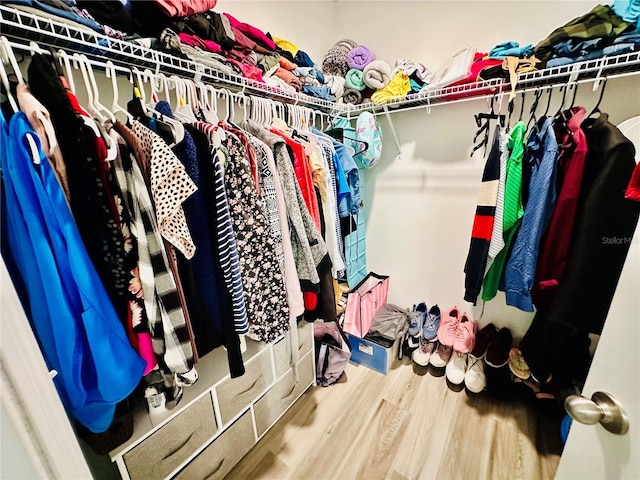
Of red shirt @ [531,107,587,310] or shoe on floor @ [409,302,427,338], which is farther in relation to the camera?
shoe on floor @ [409,302,427,338]

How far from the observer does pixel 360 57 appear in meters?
1.60

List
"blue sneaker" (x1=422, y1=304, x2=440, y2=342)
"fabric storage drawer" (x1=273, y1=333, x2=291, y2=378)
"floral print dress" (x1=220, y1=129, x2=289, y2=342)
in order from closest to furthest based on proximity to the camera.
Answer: "floral print dress" (x1=220, y1=129, x2=289, y2=342) → "fabric storage drawer" (x1=273, y1=333, x2=291, y2=378) → "blue sneaker" (x1=422, y1=304, x2=440, y2=342)

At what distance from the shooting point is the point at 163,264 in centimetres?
64

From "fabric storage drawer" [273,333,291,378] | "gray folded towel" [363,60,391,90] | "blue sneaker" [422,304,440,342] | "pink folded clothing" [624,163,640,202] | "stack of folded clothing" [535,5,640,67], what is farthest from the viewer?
"blue sneaker" [422,304,440,342]

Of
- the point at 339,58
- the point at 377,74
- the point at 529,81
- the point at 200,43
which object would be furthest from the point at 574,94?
the point at 200,43

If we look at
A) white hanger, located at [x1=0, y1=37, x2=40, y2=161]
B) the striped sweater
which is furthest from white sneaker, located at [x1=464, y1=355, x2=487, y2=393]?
white hanger, located at [x1=0, y1=37, x2=40, y2=161]

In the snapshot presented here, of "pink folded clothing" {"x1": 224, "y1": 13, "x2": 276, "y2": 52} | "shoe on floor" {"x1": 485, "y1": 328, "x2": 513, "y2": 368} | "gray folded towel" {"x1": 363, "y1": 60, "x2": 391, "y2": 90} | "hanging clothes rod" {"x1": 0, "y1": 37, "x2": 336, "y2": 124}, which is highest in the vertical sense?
"pink folded clothing" {"x1": 224, "y1": 13, "x2": 276, "y2": 52}

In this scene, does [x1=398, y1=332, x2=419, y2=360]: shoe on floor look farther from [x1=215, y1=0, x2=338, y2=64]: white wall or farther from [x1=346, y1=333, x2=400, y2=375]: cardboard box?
[x1=215, y1=0, x2=338, y2=64]: white wall

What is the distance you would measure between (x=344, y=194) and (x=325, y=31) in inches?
53.5

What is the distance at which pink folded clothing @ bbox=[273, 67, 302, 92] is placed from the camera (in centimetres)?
128

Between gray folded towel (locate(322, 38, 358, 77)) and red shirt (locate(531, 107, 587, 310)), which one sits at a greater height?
gray folded towel (locate(322, 38, 358, 77))

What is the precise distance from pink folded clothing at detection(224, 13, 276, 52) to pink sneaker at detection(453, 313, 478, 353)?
192 cm

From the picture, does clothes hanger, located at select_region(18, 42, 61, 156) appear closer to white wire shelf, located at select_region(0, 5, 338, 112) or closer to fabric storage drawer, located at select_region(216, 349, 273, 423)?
white wire shelf, located at select_region(0, 5, 338, 112)

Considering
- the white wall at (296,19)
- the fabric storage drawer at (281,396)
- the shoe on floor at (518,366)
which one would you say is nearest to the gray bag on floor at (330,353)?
the fabric storage drawer at (281,396)
